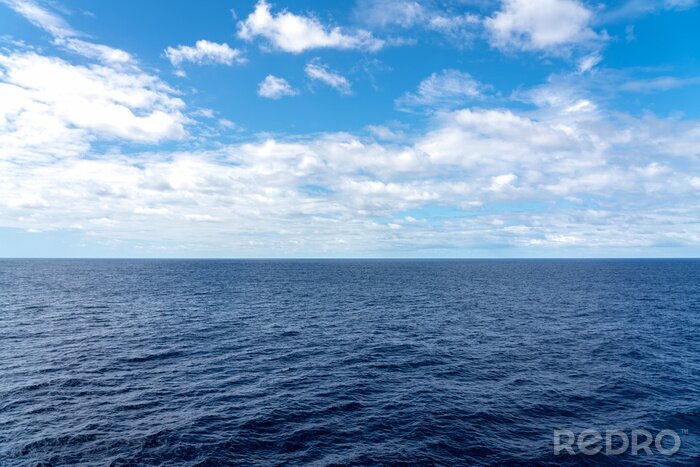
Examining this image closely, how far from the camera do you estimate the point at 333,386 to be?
135ft

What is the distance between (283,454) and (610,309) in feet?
300

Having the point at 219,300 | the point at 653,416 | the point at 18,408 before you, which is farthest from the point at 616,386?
the point at 219,300

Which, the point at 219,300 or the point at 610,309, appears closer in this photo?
the point at 610,309

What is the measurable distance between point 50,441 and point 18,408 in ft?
28.8

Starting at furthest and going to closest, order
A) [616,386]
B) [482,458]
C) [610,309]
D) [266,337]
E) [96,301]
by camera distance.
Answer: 1. [96,301]
2. [610,309]
3. [266,337]
4. [616,386]
5. [482,458]

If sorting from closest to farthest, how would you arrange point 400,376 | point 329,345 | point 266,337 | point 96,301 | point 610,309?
point 400,376 → point 329,345 → point 266,337 → point 610,309 → point 96,301

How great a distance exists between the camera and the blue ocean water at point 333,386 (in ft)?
94.8

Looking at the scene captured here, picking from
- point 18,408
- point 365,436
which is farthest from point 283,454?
point 18,408

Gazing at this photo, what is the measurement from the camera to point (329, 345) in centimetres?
5734

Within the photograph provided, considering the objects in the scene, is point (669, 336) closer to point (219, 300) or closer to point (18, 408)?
point (18, 408)

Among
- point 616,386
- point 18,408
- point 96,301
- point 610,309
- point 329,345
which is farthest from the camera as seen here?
point 96,301

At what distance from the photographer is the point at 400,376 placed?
4422cm

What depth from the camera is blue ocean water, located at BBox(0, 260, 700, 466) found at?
28.9m

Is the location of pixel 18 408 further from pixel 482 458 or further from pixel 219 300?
pixel 219 300
